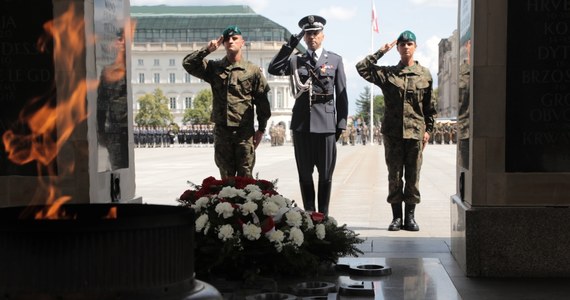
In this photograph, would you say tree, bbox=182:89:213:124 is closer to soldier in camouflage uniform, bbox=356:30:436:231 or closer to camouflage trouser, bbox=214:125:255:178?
soldier in camouflage uniform, bbox=356:30:436:231

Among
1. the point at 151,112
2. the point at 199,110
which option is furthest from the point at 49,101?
the point at 199,110

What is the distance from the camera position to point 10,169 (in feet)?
18.0

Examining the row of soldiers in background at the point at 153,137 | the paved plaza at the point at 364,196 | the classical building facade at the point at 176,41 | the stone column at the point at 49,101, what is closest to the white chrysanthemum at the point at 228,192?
the paved plaza at the point at 364,196

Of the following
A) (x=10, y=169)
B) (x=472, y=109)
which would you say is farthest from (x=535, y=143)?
(x=10, y=169)

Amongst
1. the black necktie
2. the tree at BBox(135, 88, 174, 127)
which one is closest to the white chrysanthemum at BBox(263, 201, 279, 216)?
the black necktie

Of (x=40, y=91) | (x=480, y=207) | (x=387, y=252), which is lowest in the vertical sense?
(x=387, y=252)

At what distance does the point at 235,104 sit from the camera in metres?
7.39

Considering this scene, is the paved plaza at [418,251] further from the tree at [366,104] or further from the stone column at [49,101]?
the tree at [366,104]

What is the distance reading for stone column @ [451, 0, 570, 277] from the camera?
215 inches

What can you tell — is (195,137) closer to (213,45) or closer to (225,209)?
(213,45)

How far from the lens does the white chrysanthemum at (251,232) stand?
5249 millimetres

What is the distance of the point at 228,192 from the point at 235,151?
1.87 meters

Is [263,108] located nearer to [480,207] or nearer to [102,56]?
[102,56]

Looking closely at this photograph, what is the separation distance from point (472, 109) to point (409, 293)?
4.78 feet
